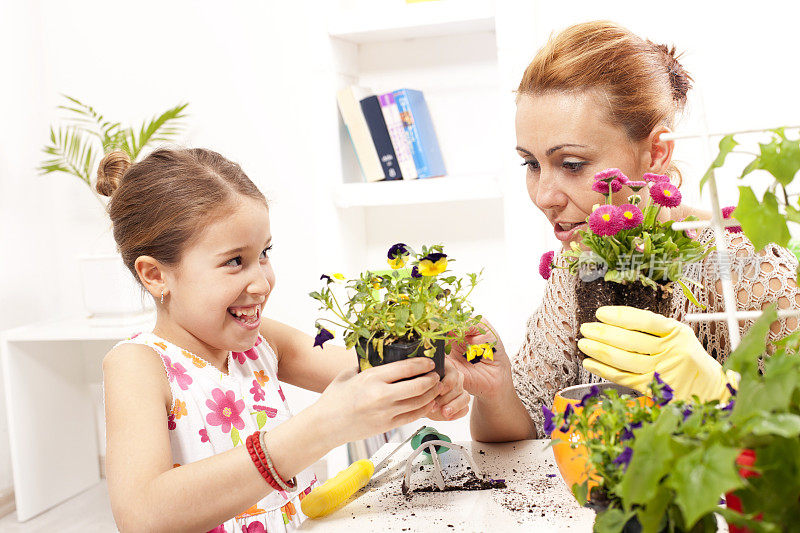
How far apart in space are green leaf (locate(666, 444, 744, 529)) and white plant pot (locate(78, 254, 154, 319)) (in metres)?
2.34

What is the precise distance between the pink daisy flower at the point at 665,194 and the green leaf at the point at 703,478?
0.48 meters

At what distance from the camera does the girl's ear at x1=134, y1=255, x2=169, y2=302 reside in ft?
4.43

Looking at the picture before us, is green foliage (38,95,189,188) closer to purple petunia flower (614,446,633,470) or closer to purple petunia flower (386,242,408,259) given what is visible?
purple petunia flower (386,242,408,259)

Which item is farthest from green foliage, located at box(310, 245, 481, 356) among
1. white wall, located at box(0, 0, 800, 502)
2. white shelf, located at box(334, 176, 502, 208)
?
white wall, located at box(0, 0, 800, 502)

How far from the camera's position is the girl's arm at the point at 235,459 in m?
1.03

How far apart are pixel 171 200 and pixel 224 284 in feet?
0.61

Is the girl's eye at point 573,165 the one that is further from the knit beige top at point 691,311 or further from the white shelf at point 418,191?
the white shelf at point 418,191

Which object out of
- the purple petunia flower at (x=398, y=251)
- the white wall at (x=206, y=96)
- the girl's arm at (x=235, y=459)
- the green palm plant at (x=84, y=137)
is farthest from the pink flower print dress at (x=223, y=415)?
the green palm plant at (x=84, y=137)

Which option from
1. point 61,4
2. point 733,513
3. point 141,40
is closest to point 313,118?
point 141,40

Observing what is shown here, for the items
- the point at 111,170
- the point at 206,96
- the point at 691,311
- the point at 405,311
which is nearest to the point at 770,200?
the point at 405,311

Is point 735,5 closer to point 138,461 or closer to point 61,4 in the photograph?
point 138,461

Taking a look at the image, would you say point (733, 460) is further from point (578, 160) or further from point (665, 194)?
point (578, 160)

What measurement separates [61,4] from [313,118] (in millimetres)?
1353

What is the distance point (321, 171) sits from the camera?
2.49 m
